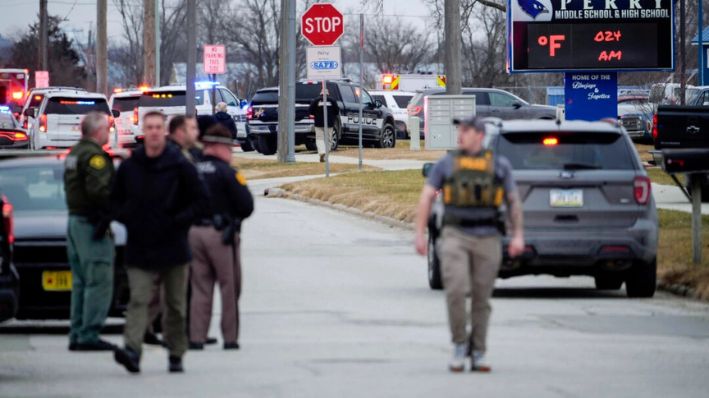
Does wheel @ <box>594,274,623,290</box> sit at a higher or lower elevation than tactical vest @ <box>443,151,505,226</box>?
lower

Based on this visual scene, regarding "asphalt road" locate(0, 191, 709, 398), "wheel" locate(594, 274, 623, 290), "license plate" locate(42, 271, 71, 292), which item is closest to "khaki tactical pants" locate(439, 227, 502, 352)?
"asphalt road" locate(0, 191, 709, 398)

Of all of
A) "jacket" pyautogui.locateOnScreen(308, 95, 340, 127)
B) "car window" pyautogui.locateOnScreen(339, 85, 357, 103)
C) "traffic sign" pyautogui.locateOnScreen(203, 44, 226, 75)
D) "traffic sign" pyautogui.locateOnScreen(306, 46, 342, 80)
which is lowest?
"jacket" pyautogui.locateOnScreen(308, 95, 340, 127)

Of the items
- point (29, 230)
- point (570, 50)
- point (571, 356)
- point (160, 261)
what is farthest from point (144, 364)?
point (570, 50)

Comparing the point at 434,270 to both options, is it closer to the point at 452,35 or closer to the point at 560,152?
the point at 560,152

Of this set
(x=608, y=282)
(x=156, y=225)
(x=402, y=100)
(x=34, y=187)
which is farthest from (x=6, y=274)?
(x=402, y=100)

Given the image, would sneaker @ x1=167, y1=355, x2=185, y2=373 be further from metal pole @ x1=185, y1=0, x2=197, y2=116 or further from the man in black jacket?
metal pole @ x1=185, y1=0, x2=197, y2=116

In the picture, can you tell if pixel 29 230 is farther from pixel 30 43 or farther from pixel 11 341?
pixel 30 43

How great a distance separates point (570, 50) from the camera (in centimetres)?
2922

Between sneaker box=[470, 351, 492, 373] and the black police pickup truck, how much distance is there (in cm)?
3240

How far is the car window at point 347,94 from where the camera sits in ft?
153

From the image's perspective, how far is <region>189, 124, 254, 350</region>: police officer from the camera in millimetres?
12336

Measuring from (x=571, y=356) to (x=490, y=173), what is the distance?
A: 1.78m

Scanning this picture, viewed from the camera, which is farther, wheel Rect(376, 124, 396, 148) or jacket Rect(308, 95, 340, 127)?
wheel Rect(376, 124, 396, 148)

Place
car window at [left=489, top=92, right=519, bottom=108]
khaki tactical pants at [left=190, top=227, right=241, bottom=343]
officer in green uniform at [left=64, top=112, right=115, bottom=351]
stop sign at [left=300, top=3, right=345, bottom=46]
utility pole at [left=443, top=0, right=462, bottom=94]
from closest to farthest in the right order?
officer in green uniform at [left=64, top=112, right=115, bottom=351] → khaki tactical pants at [left=190, top=227, right=241, bottom=343] → utility pole at [left=443, top=0, right=462, bottom=94] → stop sign at [left=300, top=3, right=345, bottom=46] → car window at [left=489, top=92, right=519, bottom=108]
